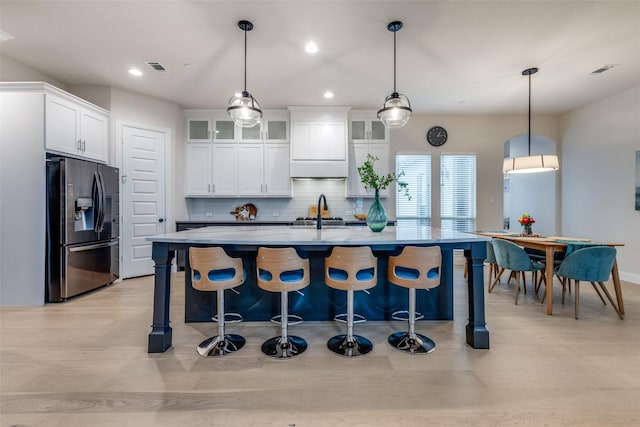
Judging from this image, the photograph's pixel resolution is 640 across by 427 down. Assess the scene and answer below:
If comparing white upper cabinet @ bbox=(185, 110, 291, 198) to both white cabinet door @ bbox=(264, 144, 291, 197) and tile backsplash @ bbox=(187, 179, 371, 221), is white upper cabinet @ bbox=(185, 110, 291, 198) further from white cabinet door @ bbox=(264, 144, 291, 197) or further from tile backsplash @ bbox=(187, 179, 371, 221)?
tile backsplash @ bbox=(187, 179, 371, 221)

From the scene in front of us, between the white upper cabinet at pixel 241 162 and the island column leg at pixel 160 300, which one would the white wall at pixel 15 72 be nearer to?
the white upper cabinet at pixel 241 162

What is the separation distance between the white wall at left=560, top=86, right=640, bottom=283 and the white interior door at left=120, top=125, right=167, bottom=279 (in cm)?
738

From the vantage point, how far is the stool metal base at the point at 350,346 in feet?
7.30

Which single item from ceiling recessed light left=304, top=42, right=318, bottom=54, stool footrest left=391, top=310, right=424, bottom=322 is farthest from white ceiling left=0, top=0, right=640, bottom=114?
stool footrest left=391, top=310, right=424, bottom=322

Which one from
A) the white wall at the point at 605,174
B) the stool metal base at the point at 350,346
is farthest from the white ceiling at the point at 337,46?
the stool metal base at the point at 350,346

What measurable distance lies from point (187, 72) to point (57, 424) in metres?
3.83

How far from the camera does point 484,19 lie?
2734 mm

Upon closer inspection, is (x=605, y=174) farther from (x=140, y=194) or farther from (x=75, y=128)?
(x=75, y=128)

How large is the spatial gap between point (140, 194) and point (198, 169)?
41.4 inches

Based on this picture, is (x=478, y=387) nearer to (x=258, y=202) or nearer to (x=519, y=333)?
(x=519, y=333)

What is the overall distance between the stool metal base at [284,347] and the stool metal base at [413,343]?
756 millimetres

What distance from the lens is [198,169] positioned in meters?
5.26

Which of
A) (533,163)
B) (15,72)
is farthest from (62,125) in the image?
(533,163)

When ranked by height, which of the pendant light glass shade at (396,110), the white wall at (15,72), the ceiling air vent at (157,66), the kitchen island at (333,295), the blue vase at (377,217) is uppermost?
the ceiling air vent at (157,66)
